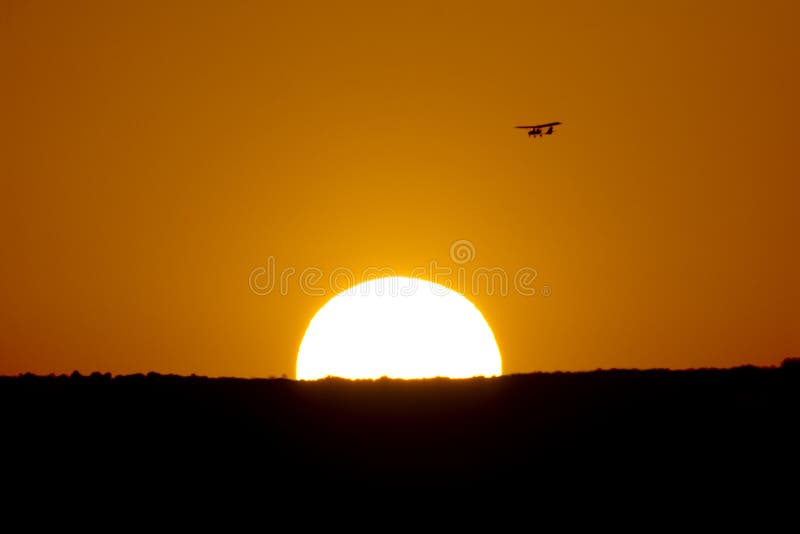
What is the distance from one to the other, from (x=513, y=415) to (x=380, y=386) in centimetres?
341

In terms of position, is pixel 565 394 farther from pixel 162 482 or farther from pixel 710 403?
pixel 162 482

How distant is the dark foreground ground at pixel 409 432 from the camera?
26188mm

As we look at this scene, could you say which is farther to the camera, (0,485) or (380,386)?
(380,386)

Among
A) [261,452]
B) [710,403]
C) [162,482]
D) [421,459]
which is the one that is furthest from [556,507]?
[162,482]

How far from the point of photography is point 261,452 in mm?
26609

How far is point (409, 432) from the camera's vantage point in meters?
27.2

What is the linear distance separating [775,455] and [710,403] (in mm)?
2071

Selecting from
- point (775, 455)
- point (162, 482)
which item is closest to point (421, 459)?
point (162, 482)

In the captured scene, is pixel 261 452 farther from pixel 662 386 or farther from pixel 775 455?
pixel 775 455

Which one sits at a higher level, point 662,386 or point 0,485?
point 662,386

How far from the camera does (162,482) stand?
84.5 ft

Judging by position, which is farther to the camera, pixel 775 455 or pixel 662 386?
pixel 662 386

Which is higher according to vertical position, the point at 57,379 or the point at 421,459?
the point at 57,379

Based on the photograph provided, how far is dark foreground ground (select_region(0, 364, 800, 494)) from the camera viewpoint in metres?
26.2
